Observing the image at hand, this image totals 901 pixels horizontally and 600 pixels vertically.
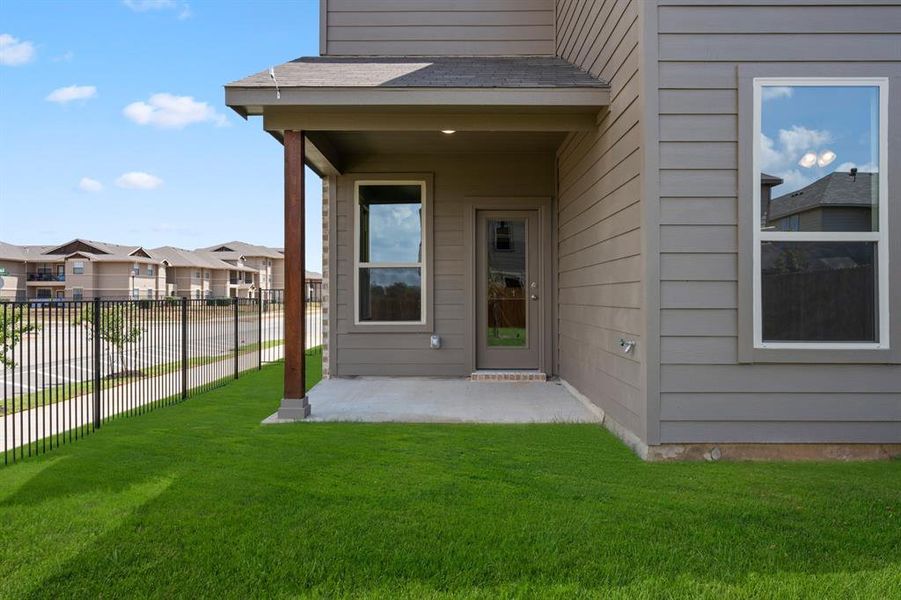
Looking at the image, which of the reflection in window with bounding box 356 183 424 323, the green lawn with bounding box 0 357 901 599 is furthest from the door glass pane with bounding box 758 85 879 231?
the reflection in window with bounding box 356 183 424 323

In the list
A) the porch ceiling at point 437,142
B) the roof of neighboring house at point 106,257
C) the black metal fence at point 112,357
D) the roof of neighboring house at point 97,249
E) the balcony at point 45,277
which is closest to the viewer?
the black metal fence at point 112,357

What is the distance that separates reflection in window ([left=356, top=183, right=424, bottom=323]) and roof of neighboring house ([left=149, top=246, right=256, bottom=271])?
49883 millimetres

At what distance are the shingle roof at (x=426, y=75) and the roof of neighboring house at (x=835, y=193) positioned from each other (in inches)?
63.6

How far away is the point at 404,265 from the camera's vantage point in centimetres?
652

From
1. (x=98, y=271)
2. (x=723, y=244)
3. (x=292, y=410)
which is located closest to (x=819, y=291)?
(x=723, y=244)

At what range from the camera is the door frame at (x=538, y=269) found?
6.45m

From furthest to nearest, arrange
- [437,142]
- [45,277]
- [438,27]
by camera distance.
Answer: [45,277]
[438,27]
[437,142]

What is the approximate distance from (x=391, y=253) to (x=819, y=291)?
14.4ft

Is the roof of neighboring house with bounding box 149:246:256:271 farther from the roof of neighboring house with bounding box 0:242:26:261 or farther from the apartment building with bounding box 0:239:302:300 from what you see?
the roof of neighboring house with bounding box 0:242:26:261

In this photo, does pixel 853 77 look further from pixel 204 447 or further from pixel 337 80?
pixel 204 447

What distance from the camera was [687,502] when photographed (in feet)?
8.97

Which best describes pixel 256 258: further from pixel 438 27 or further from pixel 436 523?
pixel 436 523

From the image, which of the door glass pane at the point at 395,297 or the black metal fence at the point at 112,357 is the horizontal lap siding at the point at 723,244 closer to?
the door glass pane at the point at 395,297

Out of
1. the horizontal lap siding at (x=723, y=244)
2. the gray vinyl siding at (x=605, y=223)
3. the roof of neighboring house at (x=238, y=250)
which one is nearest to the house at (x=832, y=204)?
the horizontal lap siding at (x=723, y=244)
